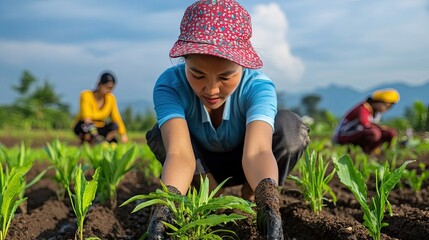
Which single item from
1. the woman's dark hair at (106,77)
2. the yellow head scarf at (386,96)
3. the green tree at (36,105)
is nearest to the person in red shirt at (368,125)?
the yellow head scarf at (386,96)

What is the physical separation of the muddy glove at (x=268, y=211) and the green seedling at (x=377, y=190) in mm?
268

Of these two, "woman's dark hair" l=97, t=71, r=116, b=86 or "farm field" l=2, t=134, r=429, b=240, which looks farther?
"woman's dark hair" l=97, t=71, r=116, b=86

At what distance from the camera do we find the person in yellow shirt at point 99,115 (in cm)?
711

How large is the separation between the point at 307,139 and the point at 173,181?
1.00m

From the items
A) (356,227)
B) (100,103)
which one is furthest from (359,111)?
(356,227)

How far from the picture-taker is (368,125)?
248 inches

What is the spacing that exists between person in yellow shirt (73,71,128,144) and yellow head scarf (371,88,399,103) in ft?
10.9

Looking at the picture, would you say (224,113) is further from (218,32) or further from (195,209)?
(195,209)

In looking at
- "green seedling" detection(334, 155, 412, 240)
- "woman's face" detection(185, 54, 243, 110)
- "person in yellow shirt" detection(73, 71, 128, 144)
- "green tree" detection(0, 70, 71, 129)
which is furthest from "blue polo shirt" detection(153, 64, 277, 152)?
"green tree" detection(0, 70, 71, 129)

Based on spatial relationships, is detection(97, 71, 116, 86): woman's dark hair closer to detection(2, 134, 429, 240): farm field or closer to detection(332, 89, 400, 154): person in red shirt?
detection(332, 89, 400, 154): person in red shirt

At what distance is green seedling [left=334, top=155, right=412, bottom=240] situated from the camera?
1.81 meters

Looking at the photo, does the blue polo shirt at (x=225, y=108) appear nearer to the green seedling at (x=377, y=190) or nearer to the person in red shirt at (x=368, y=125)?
the green seedling at (x=377, y=190)

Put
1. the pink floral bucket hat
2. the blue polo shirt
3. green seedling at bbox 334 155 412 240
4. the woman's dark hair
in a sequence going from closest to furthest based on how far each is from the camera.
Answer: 1. green seedling at bbox 334 155 412 240
2. the pink floral bucket hat
3. the blue polo shirt
4. the woman's dark hair

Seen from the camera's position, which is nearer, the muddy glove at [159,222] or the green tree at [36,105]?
the muddy glove at [159,222]
